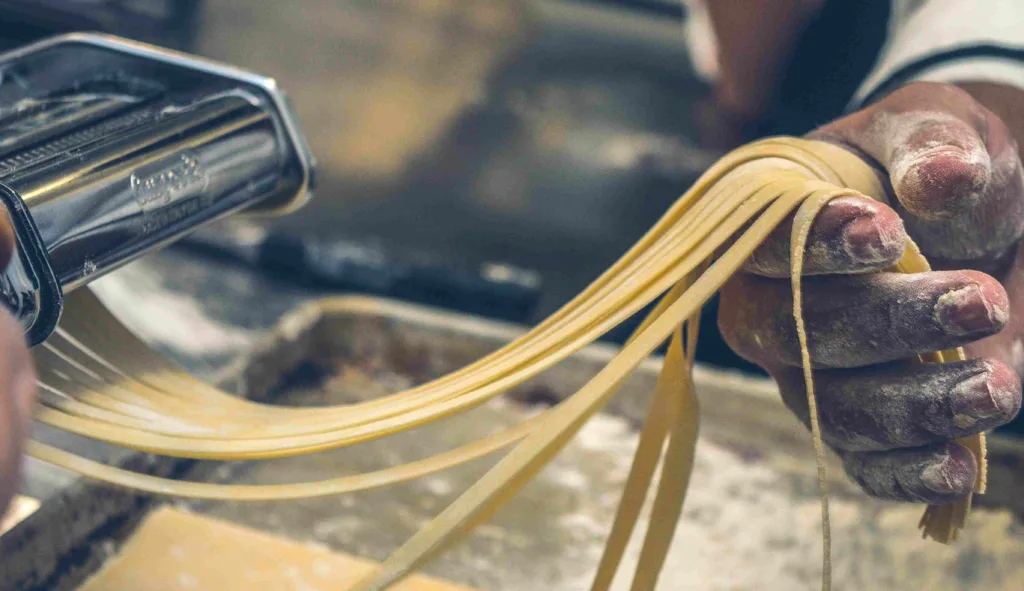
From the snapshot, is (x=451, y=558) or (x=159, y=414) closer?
(x=159, y=414)

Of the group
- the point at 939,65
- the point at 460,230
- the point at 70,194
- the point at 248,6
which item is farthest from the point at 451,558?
the point at 248,6

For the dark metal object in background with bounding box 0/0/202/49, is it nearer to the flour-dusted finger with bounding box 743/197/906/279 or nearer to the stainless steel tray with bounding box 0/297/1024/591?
the stainless steel tray with bounding box 0/297/1024/591

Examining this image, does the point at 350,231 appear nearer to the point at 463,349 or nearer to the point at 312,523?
the point at 463,349

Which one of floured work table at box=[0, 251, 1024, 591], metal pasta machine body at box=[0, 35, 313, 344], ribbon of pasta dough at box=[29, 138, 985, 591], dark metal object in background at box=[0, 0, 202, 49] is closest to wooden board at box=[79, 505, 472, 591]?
floured work table at box=[0, 251, 1024, 591]

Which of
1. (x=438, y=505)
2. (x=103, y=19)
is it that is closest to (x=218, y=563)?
(x=438, y=505)

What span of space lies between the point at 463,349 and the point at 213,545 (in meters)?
0.47

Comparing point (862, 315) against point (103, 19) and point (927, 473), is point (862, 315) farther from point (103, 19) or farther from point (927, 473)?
point (103, 19)

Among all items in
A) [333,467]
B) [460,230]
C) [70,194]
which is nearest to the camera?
[70,194]

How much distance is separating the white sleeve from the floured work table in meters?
0.44

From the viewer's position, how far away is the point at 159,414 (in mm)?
686

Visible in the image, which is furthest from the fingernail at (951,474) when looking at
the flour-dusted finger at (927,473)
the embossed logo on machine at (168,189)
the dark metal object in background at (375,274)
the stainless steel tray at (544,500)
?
the dark metal object in background at (375,274)

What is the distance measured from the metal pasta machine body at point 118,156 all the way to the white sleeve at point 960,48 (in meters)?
0.61

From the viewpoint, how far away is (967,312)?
497 mm

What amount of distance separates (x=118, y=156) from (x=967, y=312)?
58 cm
